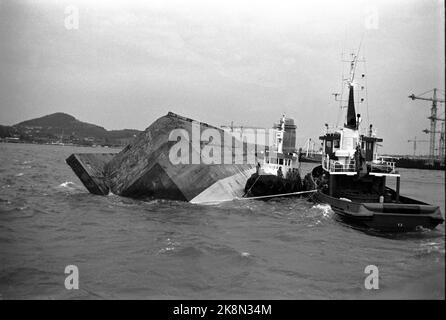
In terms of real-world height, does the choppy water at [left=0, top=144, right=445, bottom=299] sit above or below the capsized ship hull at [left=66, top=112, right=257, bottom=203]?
below

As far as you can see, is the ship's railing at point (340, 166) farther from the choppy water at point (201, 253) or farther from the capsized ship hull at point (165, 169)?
the capsized ship hull at point (165, 169)

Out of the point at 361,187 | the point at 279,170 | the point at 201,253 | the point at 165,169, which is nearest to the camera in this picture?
the point at 201,253

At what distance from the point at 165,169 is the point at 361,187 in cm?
952

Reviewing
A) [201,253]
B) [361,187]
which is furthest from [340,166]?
[201,253]

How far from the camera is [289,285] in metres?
7.96

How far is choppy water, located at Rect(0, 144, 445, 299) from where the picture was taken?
735cm

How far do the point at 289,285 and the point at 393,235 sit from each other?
7.63 m

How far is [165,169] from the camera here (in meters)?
18.9

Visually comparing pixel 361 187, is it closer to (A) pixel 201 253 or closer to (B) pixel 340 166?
(B) pixel 340 166

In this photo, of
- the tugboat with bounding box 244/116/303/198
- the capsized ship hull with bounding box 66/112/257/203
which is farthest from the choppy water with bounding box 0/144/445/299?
the tugboat with bounding box 244/116/303/198

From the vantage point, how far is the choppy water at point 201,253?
7.35 m

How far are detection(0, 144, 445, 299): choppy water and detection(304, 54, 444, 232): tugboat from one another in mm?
676

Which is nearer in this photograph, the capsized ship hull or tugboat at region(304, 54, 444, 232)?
tugboat at region(304, 54, 444, 232)

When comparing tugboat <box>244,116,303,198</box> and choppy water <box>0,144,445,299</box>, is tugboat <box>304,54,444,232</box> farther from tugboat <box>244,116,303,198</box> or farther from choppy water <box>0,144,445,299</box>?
tugboat <box>244,116,303,198</box>
